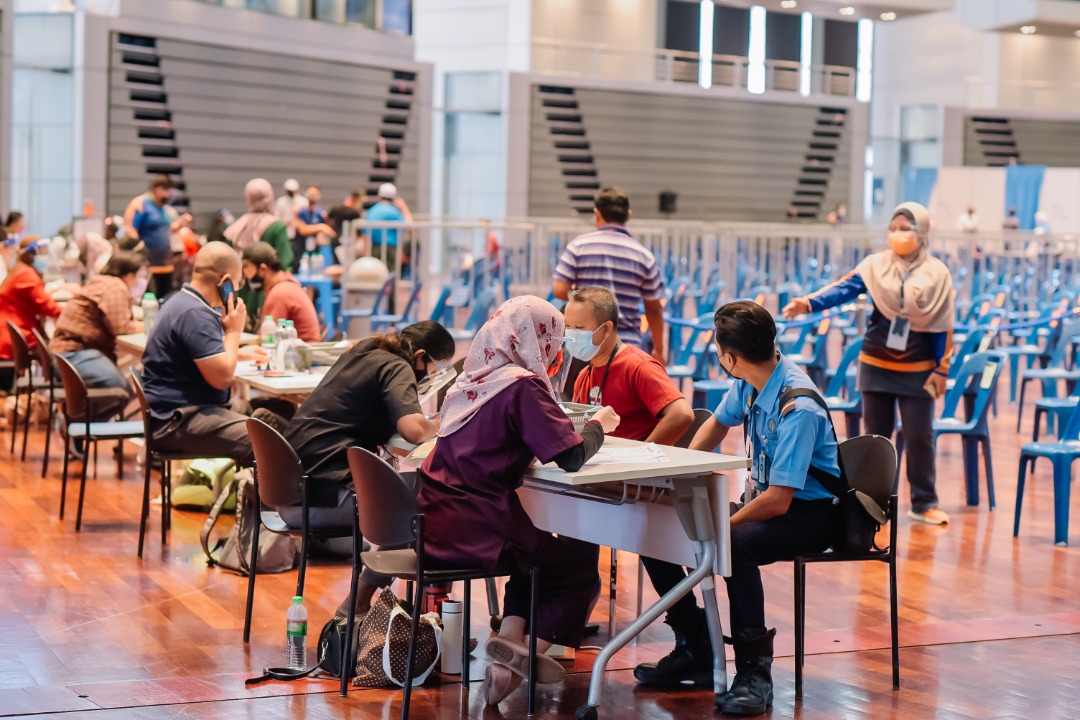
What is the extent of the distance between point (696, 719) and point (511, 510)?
2.50ft

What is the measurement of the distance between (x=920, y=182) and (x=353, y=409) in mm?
25704

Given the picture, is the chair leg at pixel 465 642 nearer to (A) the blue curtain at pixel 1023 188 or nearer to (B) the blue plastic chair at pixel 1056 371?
(B) the blue plastic chair at pixel 1056 371

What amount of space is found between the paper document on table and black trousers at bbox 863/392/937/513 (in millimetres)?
2530

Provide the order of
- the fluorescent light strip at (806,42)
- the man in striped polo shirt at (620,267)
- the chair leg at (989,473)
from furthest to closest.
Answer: the fluorescent light strip at (806,42) → the chair leg at (989,473) → the man in striped polo shirt at (620,267)

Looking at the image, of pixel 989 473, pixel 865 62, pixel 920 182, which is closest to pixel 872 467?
pixel 989 473

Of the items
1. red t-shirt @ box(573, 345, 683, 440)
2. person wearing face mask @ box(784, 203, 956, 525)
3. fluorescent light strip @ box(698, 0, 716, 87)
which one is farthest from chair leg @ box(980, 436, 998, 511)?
fluorescent light strip @ box(698, 0, 716, 87)

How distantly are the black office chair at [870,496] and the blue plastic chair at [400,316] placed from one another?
7.39 meters

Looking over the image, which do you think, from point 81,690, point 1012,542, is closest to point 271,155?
point 1012,542

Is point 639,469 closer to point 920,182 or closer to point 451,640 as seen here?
point 451,640

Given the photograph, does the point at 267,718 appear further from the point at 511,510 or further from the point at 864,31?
the point at 864,31

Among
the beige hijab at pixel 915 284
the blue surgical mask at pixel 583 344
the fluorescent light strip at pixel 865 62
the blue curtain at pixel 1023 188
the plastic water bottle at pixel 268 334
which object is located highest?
the fluorescent light strip at pixel 865 62

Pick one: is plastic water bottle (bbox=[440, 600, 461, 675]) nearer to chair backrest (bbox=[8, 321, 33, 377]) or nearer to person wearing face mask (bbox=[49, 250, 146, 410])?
person wearing face mask (bbox=[49, 250, 146, 410])

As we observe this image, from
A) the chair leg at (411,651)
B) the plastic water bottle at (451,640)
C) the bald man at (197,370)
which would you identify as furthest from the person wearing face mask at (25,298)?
the chair leg at (411,651)

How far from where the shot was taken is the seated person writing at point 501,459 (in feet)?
12.1
